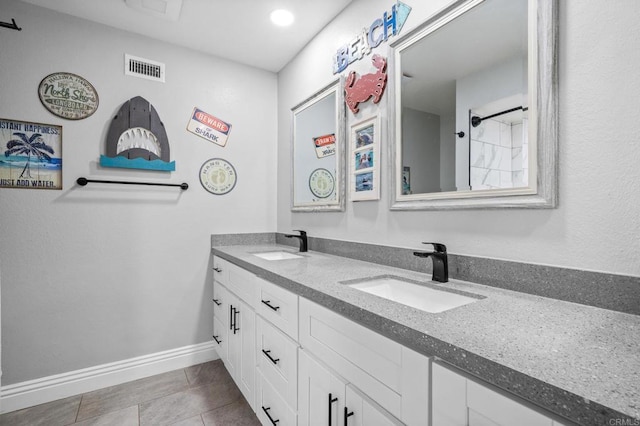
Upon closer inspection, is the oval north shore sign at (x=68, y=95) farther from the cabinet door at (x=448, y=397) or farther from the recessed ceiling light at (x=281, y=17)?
the cabinet door at (x=448, y=397)

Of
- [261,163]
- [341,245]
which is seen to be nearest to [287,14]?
[261,163]

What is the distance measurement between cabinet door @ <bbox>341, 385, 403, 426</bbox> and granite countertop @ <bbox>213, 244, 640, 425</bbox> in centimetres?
21

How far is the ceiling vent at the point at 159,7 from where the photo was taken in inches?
72.3

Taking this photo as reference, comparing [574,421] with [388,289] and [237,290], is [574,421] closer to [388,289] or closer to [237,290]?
[388,289]

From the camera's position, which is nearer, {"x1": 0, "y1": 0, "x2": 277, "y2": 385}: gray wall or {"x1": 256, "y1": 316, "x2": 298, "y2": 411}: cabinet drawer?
{"x1": 256, "y1": 316, "x2": 298, "y2": 411}: cabinet drawer

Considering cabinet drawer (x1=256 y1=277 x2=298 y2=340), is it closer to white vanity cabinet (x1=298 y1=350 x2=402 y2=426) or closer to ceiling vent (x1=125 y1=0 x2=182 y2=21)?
white vanity cabinet (x1=298 y1=350 x2=402 y2=426)

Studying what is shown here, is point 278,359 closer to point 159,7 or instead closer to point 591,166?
point 591,166

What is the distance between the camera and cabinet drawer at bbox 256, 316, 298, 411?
1.19m

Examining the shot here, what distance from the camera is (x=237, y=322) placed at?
71.1 inches

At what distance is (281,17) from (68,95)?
4.89ft

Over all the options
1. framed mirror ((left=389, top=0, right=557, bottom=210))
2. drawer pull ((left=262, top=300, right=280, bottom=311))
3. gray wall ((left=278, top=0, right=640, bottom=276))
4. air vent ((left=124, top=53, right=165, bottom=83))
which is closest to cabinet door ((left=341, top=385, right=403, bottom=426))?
drawer pull ((left=262, top=300, right=280, bottom=311))

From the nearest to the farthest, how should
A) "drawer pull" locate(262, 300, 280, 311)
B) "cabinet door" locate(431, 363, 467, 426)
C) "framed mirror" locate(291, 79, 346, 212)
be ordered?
"cabinet door" locate(431, 363, 467, 426) → "drawer pull" locate(262, 300, 280, 311) → "framed mirror" locate(291, 79, 346, 212)

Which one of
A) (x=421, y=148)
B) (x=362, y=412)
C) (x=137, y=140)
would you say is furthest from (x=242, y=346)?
(x=137, y=140)

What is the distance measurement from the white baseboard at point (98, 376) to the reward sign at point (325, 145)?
1773mm
